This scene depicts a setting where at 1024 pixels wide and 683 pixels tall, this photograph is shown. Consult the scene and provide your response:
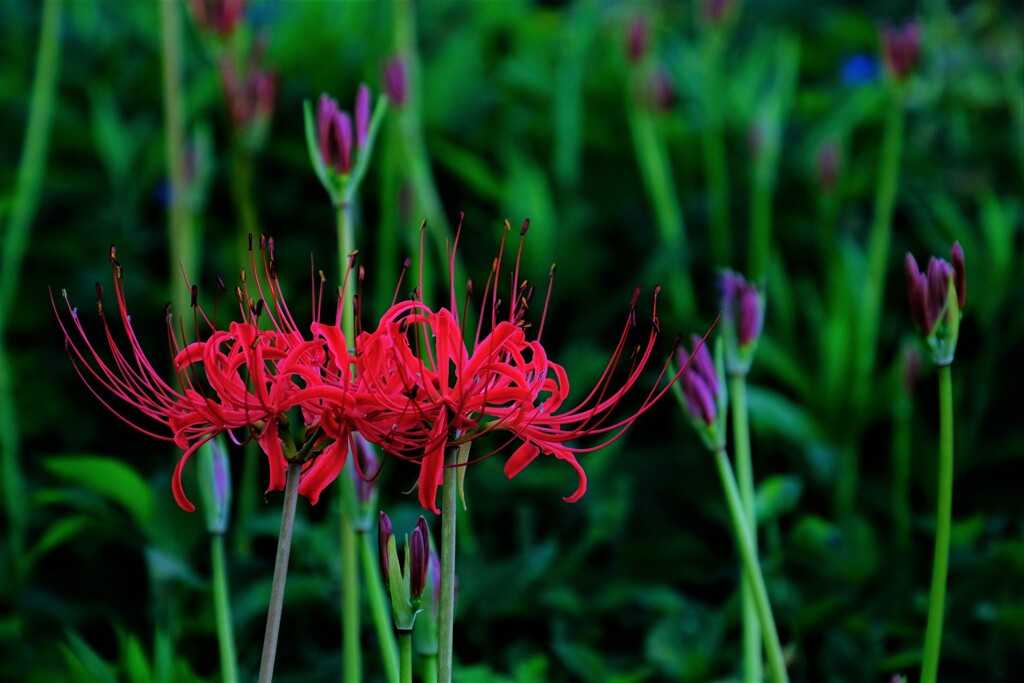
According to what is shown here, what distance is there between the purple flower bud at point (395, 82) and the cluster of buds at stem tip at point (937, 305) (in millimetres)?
1065

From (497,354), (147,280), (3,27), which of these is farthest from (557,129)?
(497,354)

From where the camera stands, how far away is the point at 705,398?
1.19 metres

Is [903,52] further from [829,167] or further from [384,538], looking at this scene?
[384,538]

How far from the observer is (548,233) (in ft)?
8.16

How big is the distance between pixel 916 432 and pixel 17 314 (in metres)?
2.01

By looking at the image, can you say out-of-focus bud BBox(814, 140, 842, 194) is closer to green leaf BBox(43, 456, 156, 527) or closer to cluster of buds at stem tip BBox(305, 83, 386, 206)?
cluster of buds at stem tip BBox(305, 83, 386, 206)

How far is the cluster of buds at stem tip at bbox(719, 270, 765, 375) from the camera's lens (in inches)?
52.8

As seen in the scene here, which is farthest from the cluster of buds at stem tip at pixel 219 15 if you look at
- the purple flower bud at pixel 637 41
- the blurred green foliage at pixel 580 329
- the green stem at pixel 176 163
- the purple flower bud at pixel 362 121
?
the purple flower bud at pixel 637 41

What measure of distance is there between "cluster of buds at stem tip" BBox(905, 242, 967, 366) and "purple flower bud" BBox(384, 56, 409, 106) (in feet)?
3.49

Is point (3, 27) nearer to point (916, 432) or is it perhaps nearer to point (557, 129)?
point (557, 129)

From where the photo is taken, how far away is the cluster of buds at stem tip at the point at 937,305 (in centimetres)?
110

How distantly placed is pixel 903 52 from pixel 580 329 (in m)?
0.88

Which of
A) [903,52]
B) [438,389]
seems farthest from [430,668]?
[903,52]

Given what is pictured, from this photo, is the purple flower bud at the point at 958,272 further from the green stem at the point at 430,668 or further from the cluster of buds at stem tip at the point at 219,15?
the cluster of buds at stem tip at the point at 219,15
